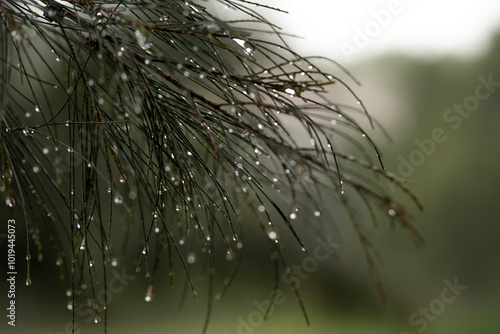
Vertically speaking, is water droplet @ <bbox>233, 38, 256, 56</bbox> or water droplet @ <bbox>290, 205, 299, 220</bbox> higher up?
water droplet @ <bbox>233, 38, 256, 56</bbox>

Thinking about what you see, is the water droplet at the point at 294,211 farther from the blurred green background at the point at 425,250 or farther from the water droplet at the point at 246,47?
the blurred green background at the point at 425,250

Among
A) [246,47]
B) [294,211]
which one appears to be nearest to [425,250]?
[246,47]

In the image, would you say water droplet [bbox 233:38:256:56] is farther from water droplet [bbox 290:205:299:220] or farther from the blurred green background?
the blurred green background

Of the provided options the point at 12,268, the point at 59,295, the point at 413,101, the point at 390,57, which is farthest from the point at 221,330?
the point at 390,57

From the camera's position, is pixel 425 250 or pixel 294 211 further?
pixel 425 250

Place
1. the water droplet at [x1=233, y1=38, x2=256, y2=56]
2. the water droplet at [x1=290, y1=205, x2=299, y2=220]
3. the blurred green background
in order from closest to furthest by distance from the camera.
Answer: the water droplet at [x1=290, y1=205, x2=299, y2=220]
the water droplet at [x1=233, y1=38, x2=256, y2=56]
the blurred green background

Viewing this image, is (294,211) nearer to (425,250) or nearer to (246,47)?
(246,47)

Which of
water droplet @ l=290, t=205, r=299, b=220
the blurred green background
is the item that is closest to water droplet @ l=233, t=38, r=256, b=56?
water droplet @ l=290, t=205, r=299, b=220

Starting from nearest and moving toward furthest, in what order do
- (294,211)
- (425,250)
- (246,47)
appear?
(294,211)
(246,47)
(425,250)

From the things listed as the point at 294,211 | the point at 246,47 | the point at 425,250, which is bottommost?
the point at 425,250
